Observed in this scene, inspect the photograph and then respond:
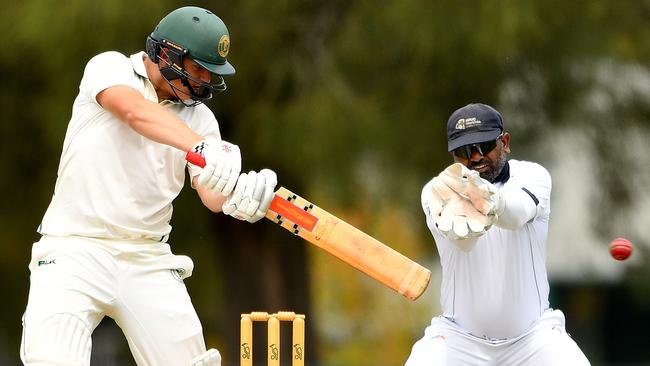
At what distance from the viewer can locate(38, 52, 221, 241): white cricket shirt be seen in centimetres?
496

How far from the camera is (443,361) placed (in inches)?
207

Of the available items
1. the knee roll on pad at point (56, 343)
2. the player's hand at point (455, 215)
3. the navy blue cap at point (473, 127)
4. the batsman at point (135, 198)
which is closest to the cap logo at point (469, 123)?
Answer: the navy blue cap at point (473, 127)

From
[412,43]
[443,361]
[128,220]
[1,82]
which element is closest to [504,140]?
[443,361]

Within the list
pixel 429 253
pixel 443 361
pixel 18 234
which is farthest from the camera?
pixel 18 234

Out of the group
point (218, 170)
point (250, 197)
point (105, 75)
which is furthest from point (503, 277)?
point (105, 75)

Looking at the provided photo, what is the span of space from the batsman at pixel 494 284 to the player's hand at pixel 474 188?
15.7 inches

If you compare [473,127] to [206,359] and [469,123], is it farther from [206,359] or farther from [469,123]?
[206,359]

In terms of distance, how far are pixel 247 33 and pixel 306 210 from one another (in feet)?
17.4

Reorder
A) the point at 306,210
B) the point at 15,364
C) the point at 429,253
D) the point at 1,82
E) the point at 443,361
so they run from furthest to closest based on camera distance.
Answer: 1. the point at 15,364
2. the point at 429,253
3. the point at 1,82
4. the point at 443,361
5. the point at 306,210

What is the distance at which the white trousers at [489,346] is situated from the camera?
521 centimetres

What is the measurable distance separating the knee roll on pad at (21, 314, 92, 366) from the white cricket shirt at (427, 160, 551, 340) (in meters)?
1.34

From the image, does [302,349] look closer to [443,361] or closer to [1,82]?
[443,361]

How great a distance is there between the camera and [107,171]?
4973 mm

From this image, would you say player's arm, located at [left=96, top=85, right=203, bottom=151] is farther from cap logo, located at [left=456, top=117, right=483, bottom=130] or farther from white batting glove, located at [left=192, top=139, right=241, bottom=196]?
cap logo, located at [left=456, top=117, right=483, bottom=130]
